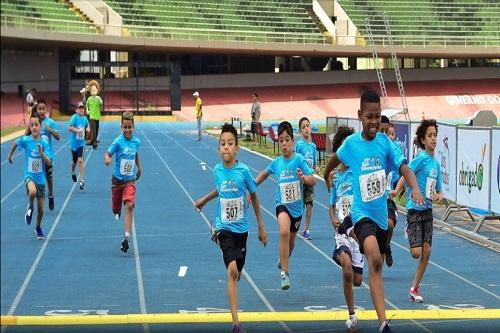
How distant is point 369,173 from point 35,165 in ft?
20.7

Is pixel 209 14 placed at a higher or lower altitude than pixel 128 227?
higher

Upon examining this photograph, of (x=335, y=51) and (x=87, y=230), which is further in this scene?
(x=335, y=51)

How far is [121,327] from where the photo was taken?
6781 millimetres

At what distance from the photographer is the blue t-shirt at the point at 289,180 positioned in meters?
A: 9.12

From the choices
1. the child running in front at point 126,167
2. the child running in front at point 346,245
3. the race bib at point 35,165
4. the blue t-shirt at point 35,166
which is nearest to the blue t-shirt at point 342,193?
the child running in front at point 346,245

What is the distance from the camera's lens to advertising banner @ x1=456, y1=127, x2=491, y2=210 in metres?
13.1

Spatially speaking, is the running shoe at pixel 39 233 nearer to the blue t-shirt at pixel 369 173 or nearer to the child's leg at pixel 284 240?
the child's leg at pixel 284 240

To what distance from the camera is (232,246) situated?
6938mm

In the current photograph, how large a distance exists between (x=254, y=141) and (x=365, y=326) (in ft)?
83.3

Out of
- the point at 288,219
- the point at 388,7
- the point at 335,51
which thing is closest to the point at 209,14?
the point at 335,51

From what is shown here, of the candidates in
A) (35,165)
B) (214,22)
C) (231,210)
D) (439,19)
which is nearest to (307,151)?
(35,165)

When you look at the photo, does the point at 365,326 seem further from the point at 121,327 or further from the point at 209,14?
the point at 209,14

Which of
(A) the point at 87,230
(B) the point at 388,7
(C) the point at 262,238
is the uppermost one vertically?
(B) the point at 388,7

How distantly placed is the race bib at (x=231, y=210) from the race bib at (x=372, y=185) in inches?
39.6
